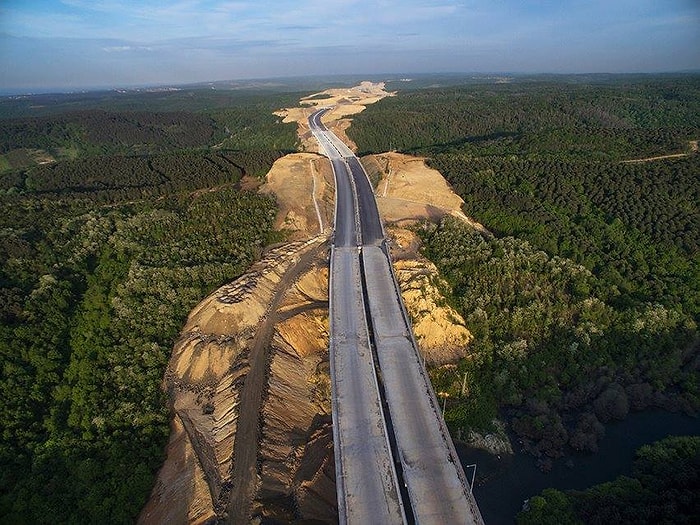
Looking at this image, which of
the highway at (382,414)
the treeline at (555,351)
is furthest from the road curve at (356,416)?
the treeline at (555,351)

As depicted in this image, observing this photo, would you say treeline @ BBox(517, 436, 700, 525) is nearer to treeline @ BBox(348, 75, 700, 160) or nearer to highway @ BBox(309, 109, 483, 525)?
highway @ BBox(309, 109, 483, 525)

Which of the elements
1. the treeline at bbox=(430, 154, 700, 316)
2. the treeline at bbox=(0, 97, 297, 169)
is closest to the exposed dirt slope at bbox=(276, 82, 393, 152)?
the treeline at bbox=(0, 97, 297, 169)

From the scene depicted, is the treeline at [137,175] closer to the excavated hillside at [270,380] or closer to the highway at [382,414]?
the excavated hillside at [270,380]

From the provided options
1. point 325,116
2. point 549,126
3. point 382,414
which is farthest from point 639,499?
point 325,116

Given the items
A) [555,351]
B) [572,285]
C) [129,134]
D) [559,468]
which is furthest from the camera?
[129,134]

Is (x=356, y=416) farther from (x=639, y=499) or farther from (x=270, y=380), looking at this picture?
(x=639, y=499)
